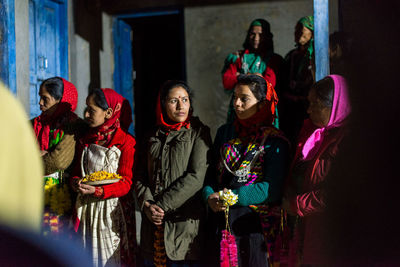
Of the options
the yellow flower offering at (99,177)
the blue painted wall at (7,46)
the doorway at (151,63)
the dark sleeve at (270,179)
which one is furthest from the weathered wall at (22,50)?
the doorway at (151,63)

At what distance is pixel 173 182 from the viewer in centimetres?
318

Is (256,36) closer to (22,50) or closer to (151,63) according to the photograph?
(22,50)

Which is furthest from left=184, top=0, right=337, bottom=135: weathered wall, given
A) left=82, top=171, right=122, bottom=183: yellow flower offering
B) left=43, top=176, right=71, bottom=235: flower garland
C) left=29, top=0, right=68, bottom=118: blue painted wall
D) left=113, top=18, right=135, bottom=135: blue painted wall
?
left=82, top=171, right=122, bottom=183: yellow flower offering

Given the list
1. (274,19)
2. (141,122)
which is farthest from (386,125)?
(141,122)

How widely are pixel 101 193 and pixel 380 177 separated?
254 cm

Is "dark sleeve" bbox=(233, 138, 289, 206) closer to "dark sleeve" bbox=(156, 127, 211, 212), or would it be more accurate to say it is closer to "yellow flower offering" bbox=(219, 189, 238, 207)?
"yellow flower offering" bbox=(219, 189, 238, 207)

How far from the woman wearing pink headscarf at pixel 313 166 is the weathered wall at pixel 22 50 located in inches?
117

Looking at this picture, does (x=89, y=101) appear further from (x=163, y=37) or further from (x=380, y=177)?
(x=163, y=37)

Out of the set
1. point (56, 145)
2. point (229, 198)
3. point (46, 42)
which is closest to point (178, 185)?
point (229, 198)

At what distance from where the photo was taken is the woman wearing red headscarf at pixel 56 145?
3.57 meters

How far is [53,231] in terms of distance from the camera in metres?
3.52

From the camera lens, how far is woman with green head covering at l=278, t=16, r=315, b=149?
4453mm

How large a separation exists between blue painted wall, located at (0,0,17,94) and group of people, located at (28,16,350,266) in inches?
12.9

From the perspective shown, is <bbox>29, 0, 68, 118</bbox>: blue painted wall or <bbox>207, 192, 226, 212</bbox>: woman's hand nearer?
<bbox>207, 192, 226, 212</bbox>: woman's hand
